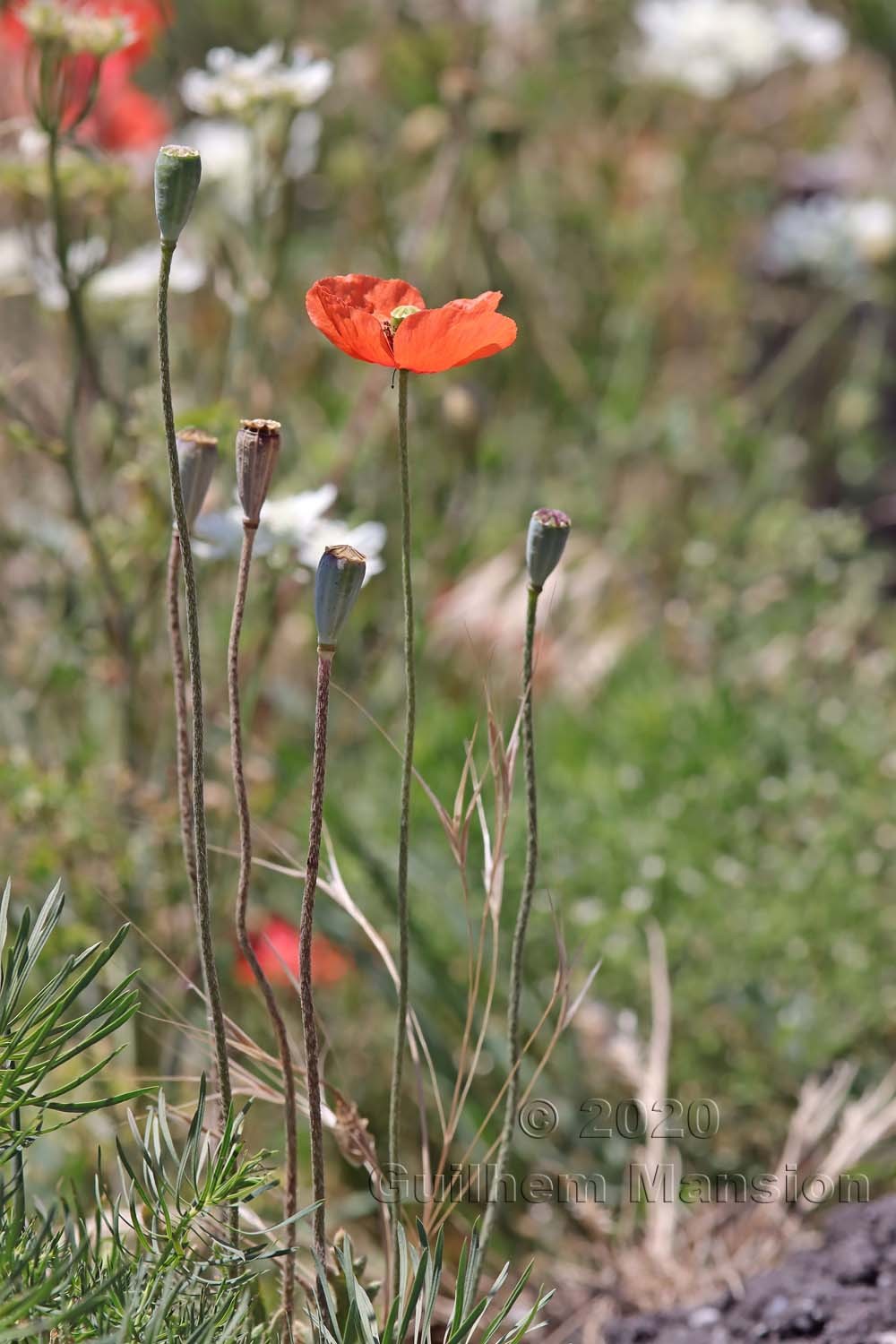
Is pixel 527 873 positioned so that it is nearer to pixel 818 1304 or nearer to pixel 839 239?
pixel 818 1304

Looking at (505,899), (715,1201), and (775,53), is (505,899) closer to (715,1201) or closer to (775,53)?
(715,1201)

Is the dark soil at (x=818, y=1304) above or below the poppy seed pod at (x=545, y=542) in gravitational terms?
below

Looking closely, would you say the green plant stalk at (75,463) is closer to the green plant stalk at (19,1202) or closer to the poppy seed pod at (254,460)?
the poppy seed pod at (254,460)

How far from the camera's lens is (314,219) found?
3.80 m

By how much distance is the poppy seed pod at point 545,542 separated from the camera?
2.92ft

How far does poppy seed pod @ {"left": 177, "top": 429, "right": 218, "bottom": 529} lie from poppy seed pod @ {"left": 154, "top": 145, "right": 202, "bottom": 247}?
179 mm

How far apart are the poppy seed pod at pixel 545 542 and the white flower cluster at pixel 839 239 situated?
220 centimetres

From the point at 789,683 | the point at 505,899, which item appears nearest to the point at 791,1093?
the point at 505,899

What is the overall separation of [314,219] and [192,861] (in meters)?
3.08

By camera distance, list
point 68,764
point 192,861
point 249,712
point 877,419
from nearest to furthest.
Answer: point 192,861, point 249,712, point 68,764, point 877,419

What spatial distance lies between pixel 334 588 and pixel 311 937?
21 cm

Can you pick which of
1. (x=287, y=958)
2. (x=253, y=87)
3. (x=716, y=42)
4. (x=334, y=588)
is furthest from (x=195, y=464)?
(x=716, y=42)

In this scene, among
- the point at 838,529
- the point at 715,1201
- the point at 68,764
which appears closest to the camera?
the point at 715,1201

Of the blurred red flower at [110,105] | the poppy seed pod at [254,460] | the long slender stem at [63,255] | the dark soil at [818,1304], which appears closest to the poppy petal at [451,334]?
the poppy seed pod at [254,460]
